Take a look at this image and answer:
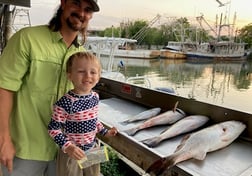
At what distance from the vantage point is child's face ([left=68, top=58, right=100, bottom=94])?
3.40 ft

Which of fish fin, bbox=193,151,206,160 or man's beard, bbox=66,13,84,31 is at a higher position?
man's beard, bbox=66,13,84,31

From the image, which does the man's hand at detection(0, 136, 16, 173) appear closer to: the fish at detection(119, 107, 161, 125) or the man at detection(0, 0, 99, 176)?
the man at detection(0, 0, 99, 176)

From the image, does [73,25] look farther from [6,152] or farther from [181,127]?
[181,127]

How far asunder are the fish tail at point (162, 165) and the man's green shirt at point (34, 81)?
0.45m

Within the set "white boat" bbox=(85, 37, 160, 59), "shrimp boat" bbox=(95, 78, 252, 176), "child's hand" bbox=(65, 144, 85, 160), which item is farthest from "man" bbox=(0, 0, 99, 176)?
"white boat" bbox=(85, 37, 160, 59)

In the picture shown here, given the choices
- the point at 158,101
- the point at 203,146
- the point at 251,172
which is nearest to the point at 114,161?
the point at 158,101

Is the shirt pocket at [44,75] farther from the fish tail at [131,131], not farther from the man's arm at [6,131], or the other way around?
the fish tail at [131,131]

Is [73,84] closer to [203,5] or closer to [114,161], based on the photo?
[114,161]

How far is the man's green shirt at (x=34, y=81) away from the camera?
3.26ft

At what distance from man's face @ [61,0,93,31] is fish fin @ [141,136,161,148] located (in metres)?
0.65

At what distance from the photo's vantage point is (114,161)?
2775 mm

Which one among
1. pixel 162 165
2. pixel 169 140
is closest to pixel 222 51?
pixel 169 140

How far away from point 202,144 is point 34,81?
80 centimetres

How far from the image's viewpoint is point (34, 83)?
1.05 m
